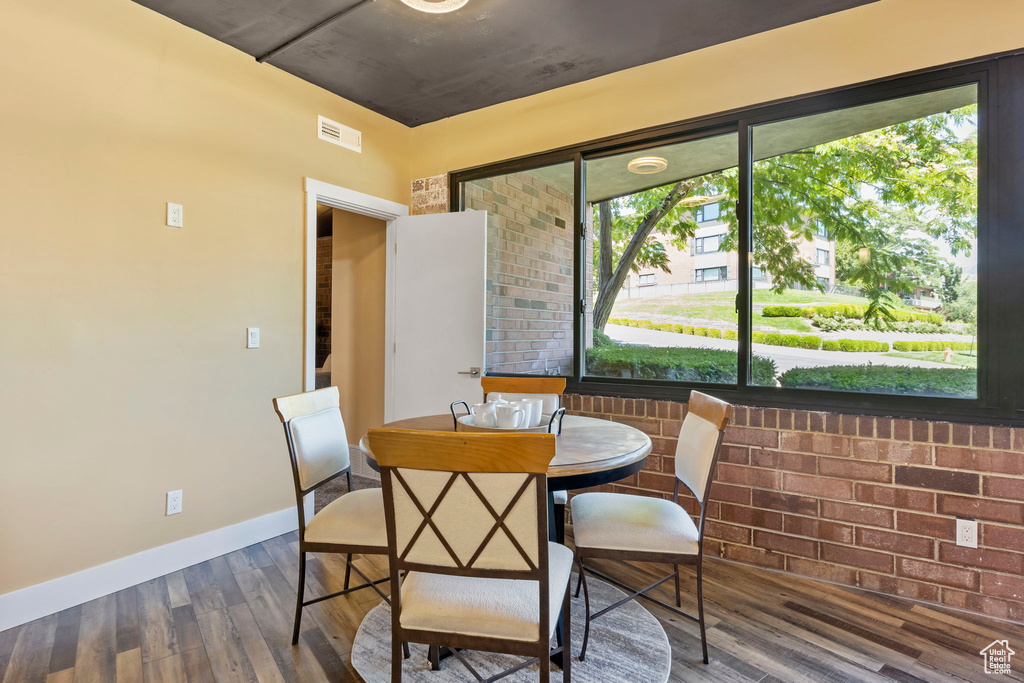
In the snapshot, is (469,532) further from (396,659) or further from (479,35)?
(479,35)

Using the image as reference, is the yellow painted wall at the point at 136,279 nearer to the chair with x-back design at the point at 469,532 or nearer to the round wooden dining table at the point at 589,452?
the round wooden dining table at the point at 589,452

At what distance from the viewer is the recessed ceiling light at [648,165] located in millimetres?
3055

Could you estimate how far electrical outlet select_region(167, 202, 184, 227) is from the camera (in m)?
2.58

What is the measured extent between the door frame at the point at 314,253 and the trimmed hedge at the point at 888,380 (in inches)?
101

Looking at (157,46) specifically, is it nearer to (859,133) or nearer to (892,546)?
(859,133)

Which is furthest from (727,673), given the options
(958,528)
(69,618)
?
(69,618)

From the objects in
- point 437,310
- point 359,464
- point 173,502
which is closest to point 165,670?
point 173,502

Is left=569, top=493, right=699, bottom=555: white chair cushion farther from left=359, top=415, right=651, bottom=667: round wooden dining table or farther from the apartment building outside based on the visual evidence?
the apartment building outside

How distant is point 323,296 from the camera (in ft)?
19.4

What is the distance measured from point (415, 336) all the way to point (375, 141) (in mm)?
1401

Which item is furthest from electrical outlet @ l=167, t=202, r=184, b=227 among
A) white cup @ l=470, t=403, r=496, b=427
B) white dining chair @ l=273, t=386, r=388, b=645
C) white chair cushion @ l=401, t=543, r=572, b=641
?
white chair cushion @ l=401, t=543, r=572, b=641

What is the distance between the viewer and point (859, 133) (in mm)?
2494

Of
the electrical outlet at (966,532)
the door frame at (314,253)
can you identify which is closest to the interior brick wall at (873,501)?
the electrical outlet at (966,532)

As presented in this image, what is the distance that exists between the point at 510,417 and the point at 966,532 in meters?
1.99
